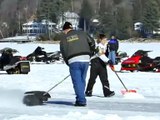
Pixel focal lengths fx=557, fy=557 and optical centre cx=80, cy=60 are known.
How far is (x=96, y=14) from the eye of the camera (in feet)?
441

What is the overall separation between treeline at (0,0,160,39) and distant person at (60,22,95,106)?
8927cm

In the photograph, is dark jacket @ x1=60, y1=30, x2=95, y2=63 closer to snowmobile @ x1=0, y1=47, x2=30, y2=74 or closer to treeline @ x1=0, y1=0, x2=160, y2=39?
snowmobile @ x1=0, y1=47, x2=30, y2=74

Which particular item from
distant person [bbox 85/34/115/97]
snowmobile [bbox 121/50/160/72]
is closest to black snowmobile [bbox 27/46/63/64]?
snowmobile [bbox 121/50/160/72]

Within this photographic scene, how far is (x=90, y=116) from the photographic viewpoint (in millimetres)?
9031

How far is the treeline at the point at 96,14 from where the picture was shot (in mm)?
117062

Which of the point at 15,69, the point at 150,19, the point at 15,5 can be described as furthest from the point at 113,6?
the point at 15,69

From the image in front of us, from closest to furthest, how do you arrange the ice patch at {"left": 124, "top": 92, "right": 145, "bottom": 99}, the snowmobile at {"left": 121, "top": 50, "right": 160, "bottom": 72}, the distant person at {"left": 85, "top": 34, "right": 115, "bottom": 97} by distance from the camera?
1. the ice patch at {"left": 124, "top": 92, "right": 145, "bottom": 99}
2. the distant person at {"left": 85, "top": 34, "right": 115, "bottom": 97}
3. the snowmobile at {"left": 121, "top": 50, "right": 160, "bottom": 72}

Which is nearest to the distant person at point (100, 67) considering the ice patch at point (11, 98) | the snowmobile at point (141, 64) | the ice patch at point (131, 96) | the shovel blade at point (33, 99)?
the ice patch at point (131, 96)

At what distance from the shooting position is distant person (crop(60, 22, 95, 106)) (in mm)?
10516

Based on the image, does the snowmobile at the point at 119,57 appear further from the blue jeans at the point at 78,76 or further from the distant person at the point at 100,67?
the blue jeans at the point at 78,76

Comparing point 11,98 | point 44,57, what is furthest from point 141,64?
point 11,98

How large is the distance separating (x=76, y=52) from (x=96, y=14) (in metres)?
124

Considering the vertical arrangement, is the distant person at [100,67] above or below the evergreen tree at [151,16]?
above

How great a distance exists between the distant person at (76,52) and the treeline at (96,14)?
89267 mm
